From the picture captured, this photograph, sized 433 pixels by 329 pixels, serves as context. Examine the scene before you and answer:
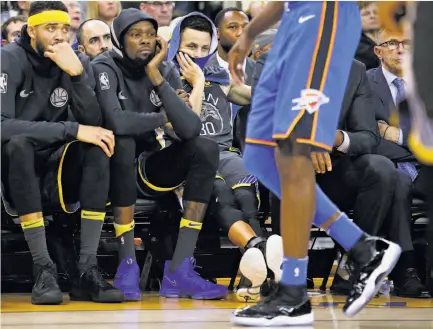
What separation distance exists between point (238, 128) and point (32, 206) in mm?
1596

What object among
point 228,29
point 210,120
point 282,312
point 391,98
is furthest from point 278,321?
point 228,29

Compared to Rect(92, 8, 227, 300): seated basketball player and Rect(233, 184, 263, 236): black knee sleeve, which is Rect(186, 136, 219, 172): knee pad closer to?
Rect(92, 8, 227, 300): seated basketball player

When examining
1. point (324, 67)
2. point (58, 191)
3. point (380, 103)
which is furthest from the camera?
point (380, 103)

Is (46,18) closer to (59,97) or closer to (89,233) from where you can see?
(59,97)

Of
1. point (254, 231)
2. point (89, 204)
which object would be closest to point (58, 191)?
point (89, 204)

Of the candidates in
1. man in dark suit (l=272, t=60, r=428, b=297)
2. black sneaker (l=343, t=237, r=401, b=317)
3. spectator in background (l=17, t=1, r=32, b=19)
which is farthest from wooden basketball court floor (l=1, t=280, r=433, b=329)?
spectator in background (l=17, t=1, r=32, b=19)

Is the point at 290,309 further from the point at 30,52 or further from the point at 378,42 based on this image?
the point at 378,42

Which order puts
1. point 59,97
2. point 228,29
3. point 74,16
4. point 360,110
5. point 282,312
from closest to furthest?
point 282,312
point 59,97
point 360,110
point 228,29
point 74,16

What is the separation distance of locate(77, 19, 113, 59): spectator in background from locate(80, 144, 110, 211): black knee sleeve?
1.57 meters

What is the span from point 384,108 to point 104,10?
9.05 feet

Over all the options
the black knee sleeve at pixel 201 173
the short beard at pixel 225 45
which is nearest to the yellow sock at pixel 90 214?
the black knee sleeve at pixel 201 173

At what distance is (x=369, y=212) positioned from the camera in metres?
5.46

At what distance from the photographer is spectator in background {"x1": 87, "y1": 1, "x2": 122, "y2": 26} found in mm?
7688

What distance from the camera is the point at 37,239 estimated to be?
514 cm
